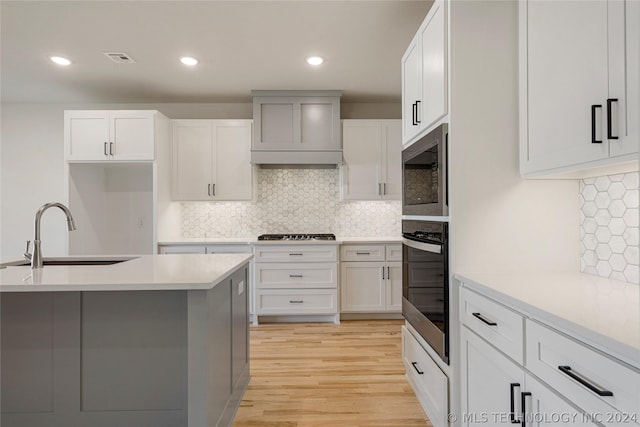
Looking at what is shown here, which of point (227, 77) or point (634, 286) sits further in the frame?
point (227, 77)

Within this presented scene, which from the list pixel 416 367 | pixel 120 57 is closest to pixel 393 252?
pixel 416 367

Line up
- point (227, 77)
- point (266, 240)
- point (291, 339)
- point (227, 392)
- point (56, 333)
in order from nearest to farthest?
point (56, 333), point (227, 392), point (291, 339), point (227, 77), point (266, 240)

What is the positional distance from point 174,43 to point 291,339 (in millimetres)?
2756

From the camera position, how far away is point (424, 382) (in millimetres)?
2107

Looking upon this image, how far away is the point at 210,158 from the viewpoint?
4164 millimetres

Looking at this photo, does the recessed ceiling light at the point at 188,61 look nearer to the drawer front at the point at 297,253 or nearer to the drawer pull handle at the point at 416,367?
the drawer front at the point at 297,253

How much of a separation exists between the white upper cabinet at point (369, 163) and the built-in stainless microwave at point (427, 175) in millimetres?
1695

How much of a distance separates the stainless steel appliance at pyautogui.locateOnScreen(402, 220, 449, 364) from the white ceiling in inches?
60.2

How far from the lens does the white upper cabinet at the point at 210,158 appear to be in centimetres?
416

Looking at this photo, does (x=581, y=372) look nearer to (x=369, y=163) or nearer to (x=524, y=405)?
(x=524, y=405)

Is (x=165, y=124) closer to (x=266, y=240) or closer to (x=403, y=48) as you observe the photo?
(x=266, y=240)

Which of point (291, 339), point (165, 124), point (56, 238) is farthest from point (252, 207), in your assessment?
point (56, 238)

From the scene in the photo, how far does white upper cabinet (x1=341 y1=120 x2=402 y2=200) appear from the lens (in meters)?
4.17

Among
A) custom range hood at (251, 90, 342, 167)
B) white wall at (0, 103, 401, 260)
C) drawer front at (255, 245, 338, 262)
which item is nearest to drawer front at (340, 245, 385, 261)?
drawer front at (255, 245, 338, 262)
